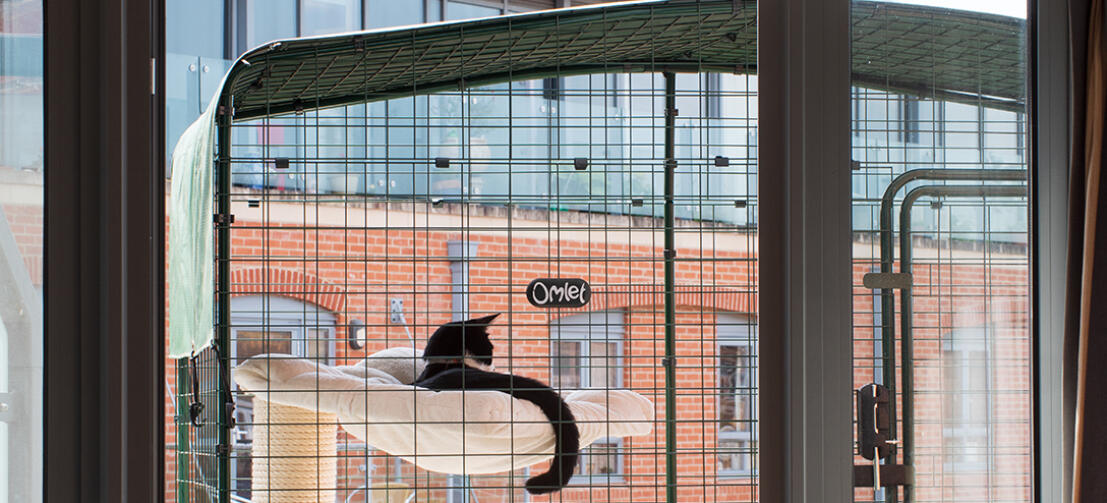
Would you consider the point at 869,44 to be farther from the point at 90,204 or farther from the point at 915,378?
the point at 90,204

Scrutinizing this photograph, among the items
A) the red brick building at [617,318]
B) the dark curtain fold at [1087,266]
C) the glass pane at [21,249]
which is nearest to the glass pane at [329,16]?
the red brick building at [617,318]

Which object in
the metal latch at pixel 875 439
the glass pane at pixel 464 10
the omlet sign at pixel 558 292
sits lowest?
the metal latch at pixel 875 439

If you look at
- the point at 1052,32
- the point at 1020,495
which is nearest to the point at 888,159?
A: the point at 1052,32

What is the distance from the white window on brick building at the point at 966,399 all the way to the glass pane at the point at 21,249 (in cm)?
114

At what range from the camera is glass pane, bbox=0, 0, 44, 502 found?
103cm

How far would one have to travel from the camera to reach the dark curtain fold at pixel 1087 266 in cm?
114

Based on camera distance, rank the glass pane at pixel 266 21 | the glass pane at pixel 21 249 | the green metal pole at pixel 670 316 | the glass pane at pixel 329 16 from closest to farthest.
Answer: the glass pane at pixel 21 249
the green metal pole at pixel 670 316
the glass pane at pixel 266 21
the glass pane at pixel 329 16

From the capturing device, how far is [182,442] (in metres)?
1.87

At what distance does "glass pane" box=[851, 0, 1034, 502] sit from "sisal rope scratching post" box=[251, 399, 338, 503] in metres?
1.28

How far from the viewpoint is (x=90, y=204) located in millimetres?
1068

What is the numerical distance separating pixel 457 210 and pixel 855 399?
4191 mm

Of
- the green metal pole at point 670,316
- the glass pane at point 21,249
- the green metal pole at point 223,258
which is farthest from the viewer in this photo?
the green metal pole at point 670,316

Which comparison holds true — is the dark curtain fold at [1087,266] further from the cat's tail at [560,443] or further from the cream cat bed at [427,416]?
the cat's tail at [560,443]

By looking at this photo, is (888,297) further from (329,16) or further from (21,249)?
(329,16)
